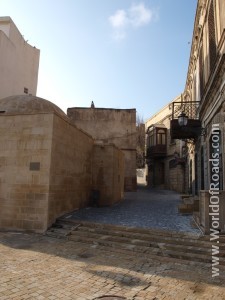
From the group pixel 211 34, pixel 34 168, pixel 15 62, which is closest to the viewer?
pixel 34 168

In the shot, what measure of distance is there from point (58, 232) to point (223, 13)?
27.6 ft

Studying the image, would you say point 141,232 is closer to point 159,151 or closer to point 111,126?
point 111,126

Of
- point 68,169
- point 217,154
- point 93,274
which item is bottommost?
point 93,274

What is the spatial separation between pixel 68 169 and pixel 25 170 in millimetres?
1877

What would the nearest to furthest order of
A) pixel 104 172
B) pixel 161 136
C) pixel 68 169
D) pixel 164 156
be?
1. pixel 68 169
2. pixel 104 172
3. pixel 164 156
4. pixel 161 136

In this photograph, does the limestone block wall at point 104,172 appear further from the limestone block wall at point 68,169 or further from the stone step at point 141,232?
the stone step at point 141,232

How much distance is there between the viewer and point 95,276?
5.14 m

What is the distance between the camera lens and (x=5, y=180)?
31.2 ft

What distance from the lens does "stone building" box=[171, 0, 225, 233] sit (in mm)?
7336

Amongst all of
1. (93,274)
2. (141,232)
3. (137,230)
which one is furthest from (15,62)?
(93,274)

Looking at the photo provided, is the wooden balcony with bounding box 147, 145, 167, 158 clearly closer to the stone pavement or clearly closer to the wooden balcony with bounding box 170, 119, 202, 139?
the wooden balcony with bounding box 170, 119, 202, 139

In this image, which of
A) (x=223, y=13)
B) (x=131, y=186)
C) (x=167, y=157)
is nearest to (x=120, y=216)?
(x=223, y=13)

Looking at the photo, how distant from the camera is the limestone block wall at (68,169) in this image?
951 cm

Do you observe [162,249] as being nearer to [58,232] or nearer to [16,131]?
[58,232]
